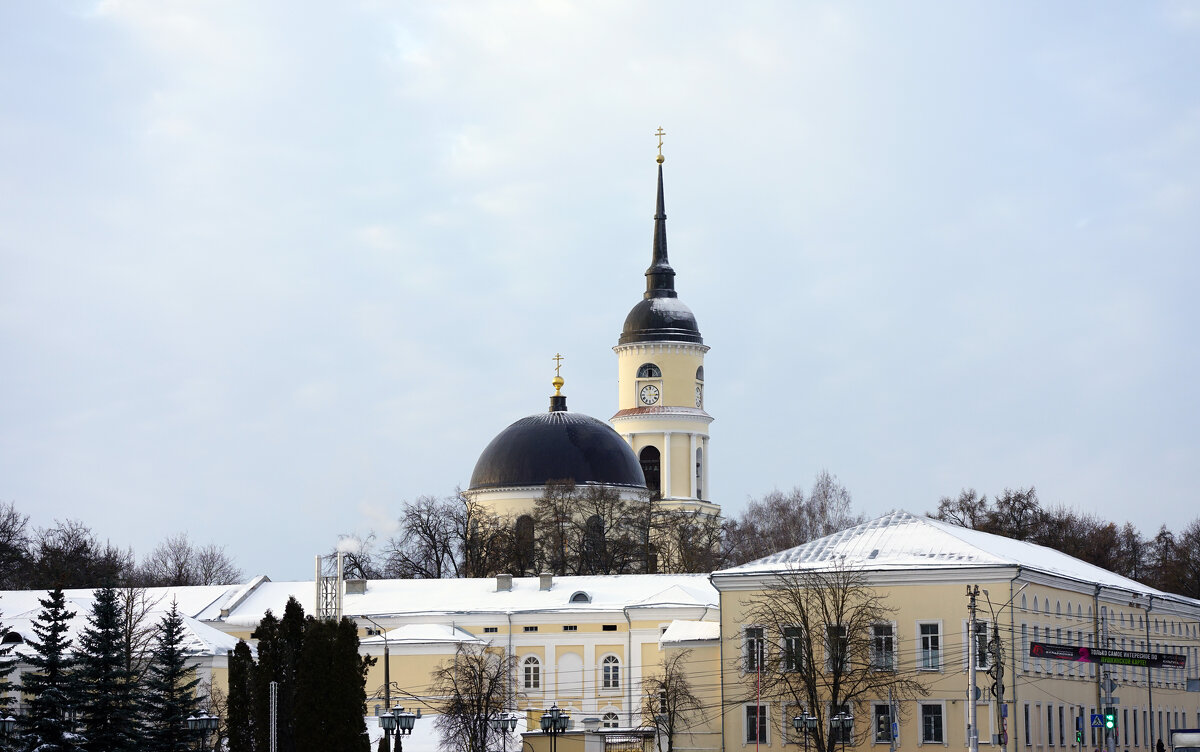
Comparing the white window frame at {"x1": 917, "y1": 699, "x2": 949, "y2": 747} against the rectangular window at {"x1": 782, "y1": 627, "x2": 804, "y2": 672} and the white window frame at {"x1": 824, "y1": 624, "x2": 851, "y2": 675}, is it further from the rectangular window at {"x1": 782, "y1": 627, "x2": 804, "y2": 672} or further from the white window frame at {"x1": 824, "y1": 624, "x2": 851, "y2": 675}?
the rectangular window at {"x1": 782, "y1": 627, "x2": 804, "y2": 672}

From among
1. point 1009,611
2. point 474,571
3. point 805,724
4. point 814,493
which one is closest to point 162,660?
point 805,724

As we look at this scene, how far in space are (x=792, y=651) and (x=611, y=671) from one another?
18.1 meters

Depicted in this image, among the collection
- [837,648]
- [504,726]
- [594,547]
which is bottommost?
[504,726]

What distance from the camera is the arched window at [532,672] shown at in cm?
6781

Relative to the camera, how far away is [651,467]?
9956cm

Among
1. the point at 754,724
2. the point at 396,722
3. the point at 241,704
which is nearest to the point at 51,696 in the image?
the point at 241,704

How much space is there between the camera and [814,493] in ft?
321

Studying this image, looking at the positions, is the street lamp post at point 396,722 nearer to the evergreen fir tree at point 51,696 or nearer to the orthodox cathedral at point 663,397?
the evergreen fir tree at point 51,696

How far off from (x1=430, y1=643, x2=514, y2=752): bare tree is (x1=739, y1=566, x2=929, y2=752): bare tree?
7.96 m

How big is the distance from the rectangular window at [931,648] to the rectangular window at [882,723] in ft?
5.67

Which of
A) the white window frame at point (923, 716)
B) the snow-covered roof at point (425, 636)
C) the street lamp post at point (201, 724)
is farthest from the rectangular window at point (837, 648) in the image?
the snow-covered roof at point (425, 636)

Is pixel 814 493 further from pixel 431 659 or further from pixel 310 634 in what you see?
pixel 310 634

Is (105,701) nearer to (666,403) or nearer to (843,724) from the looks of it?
(843,724)

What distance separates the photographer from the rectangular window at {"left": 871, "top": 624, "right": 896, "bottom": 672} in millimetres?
50438
